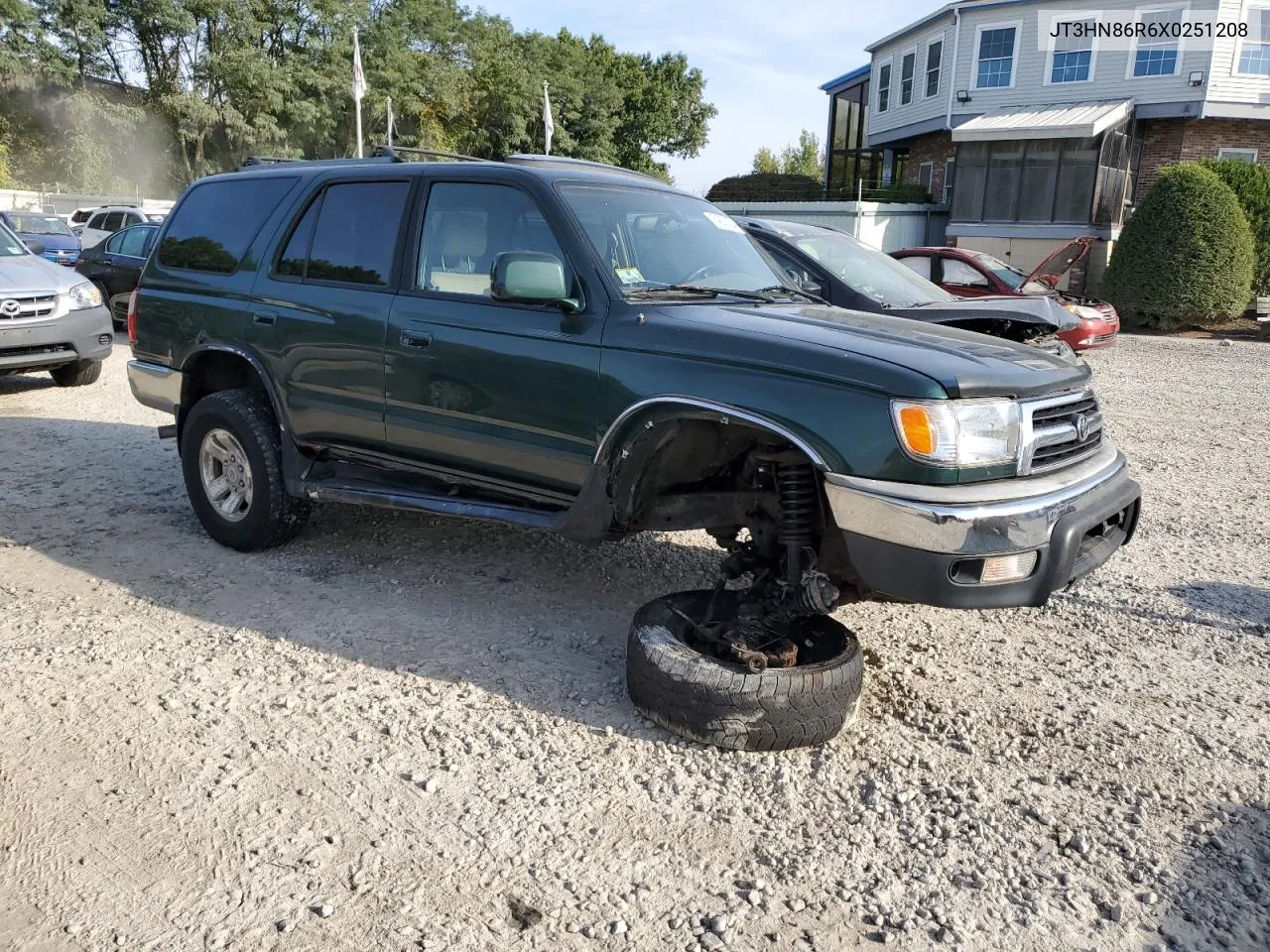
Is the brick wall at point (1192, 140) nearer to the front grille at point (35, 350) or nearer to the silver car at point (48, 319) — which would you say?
the silver car at point (48, 319)

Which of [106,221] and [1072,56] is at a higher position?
[1072,56]

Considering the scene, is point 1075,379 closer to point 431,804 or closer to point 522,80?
point 431,804

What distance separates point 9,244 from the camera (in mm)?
9953

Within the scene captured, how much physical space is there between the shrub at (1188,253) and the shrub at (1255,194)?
121 centimetres

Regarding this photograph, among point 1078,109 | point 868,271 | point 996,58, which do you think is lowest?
point 868,271

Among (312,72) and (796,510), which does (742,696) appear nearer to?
(796,510)

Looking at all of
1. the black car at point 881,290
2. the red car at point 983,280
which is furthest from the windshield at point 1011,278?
the black car at point 881,290

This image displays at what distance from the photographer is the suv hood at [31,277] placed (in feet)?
29.7

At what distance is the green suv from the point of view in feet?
10.7

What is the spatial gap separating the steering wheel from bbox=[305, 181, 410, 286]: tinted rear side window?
53.5 inches

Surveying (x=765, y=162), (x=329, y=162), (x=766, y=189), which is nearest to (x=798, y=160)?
(x=765, y=162)

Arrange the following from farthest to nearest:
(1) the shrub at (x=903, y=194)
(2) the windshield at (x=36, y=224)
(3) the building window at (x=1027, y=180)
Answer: (1) the shrub at (x=903, y=194) → (3) the building window at (x=1027, y=180) → (2) the windshield at (x=36, y=224)

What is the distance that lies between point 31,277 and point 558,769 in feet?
27.9

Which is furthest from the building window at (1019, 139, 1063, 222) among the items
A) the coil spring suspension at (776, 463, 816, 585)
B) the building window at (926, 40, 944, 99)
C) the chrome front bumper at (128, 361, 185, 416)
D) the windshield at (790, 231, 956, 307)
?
the coil spring suspension at (776, 463, 816, 585)
